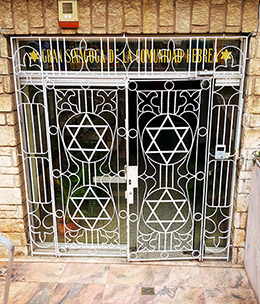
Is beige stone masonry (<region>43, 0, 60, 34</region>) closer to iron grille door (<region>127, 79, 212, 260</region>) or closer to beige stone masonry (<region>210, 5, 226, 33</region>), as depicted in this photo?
iron grille door (<region>127, 79, 212, 260</region>)

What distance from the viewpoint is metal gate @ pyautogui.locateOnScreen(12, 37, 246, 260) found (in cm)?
349

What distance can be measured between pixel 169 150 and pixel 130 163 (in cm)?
46

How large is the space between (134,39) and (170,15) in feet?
1.38

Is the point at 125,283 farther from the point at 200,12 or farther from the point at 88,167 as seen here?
the point at 200,12

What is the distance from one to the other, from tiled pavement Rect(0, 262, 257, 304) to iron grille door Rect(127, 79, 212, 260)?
0.24m

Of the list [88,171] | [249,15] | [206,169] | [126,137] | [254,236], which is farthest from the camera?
[88,171]

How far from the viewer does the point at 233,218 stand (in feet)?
12.6

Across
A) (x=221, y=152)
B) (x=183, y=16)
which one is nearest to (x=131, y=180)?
(x=221, y=152)

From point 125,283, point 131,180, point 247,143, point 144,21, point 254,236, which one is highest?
point 144,21

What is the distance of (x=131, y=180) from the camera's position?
378 cm

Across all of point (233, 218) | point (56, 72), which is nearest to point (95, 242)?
point (233, 218)

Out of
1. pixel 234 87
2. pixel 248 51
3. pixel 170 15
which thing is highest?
pixel 170 15

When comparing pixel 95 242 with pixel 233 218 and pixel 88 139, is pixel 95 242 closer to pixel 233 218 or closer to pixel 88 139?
pixel 88 139

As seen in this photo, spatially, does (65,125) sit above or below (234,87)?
below
